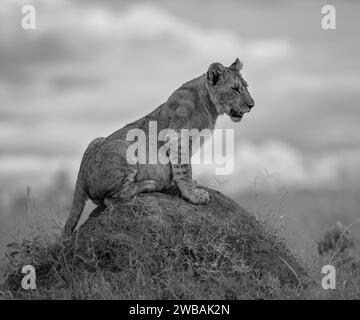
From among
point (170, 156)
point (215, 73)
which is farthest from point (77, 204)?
point (215, 73)

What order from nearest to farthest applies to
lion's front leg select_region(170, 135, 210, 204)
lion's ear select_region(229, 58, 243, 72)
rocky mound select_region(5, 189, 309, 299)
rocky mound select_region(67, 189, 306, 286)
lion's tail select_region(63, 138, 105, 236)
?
rocky mound select_region(5, 189, 309, 299)
rocky mound select_region(67, 189, 306, 286)
lion's front leg select_region(170, 135, 210, 204)
lion's tail select_region(63, 138, 105, 236)
lion's ear select_region(229, 58, 243, 72)

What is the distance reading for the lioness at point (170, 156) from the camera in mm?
10523

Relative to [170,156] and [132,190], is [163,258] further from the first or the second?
[170,156]

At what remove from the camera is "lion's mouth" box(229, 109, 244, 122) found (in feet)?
36.2

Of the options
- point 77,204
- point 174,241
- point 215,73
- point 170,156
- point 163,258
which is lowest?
point 163,258

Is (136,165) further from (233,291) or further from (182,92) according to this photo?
(233,291)

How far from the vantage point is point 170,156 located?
10.7 m

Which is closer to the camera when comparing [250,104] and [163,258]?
[163,258]

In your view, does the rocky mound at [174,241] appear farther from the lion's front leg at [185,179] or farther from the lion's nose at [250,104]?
the lion's nose at [250,104]

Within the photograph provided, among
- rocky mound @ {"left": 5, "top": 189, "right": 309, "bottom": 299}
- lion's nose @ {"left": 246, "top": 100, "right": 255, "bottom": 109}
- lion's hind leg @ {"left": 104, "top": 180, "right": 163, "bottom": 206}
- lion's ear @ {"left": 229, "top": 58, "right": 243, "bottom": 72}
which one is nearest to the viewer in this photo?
rocky mound @ {"left": 5, "top": 189, "right": 309, "bottom": 299}

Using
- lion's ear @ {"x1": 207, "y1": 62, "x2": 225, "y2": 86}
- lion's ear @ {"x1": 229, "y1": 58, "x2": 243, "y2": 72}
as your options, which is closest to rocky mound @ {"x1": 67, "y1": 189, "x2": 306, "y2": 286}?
lion's ear @ {"x1": 207, "y1": 62, "x2": 225, "y2": 86}

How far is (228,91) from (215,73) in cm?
32

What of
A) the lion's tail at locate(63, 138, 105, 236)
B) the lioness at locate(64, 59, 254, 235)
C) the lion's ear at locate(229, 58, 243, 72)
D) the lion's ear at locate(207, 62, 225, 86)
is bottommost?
the lion's tail at locate(63, 138, 105, 236)

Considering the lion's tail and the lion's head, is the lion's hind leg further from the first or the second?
the lion's head
